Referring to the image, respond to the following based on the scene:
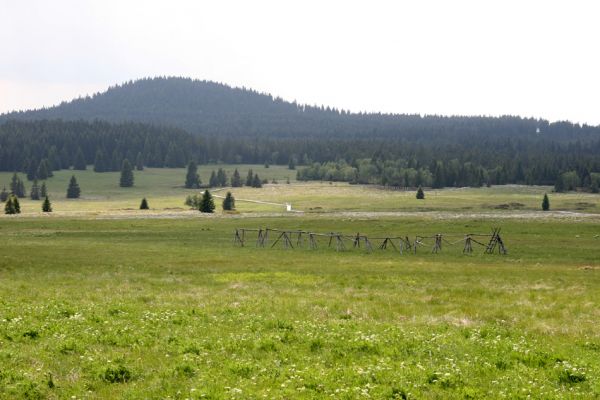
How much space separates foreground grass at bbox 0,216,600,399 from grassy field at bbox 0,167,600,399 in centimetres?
6

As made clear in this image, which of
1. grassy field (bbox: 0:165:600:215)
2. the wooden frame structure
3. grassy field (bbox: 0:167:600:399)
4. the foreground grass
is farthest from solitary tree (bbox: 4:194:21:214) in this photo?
the foreground grass

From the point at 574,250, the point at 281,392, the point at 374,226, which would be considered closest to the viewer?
the point at 281,392

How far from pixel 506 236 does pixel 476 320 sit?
46.2 meters

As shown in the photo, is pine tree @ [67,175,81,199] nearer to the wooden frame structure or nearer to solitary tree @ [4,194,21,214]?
solitary tree @ [4,194,21,214]

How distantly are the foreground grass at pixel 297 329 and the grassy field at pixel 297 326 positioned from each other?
0.06 m

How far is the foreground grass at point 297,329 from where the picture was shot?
41.5 ft

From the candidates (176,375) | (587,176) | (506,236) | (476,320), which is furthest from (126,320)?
(587,176)

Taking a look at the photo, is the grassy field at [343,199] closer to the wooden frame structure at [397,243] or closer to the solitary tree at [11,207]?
the solitary tree at [11,207]

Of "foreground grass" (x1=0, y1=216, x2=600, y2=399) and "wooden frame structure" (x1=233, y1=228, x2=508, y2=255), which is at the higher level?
"foreground grass" (x1=0, y1=216, x2=600, y2=399)

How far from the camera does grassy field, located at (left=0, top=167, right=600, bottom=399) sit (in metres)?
12.6

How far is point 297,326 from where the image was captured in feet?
60.2

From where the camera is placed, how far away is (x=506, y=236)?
208 ft

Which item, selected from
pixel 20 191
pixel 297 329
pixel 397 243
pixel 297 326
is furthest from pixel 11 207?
pixel 297 329

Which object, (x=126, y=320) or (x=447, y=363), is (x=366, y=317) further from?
(x=126, y=320)
